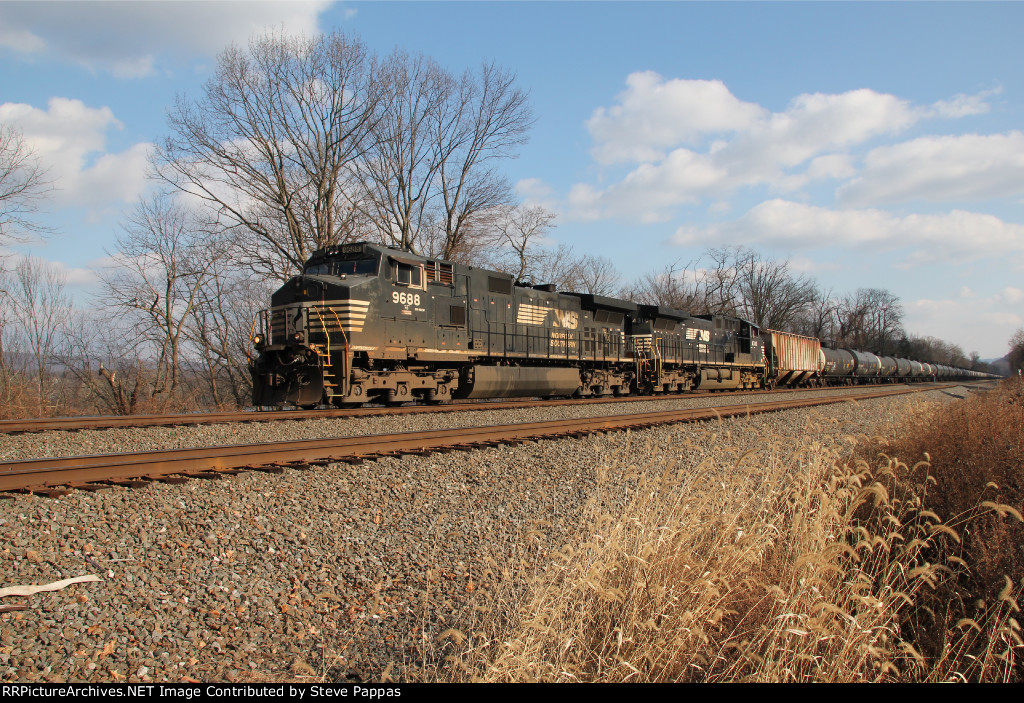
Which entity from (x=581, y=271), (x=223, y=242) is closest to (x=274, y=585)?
(x=223, y=242)

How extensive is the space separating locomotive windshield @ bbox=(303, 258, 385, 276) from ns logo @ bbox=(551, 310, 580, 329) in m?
6.76

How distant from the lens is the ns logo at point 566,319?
1798cm

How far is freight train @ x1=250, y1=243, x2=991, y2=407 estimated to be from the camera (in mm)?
11992

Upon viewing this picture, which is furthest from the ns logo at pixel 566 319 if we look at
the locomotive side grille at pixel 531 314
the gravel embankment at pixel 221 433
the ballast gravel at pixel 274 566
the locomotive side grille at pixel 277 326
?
the ballast gravel at pixel 274 566

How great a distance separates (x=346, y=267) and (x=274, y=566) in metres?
9.77

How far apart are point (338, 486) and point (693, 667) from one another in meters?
3.52

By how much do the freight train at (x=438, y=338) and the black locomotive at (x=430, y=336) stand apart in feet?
0.09

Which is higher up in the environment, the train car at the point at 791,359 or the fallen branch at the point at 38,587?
the train car at the point at 791,359

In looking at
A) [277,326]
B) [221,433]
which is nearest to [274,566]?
[221,433]

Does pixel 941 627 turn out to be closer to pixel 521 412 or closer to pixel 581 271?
pixel 521 412

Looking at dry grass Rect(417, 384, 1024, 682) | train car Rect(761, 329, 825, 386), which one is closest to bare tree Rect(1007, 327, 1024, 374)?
train car Rect(761, 329, 825, 386)

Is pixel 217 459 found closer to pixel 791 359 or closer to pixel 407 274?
pixel 407 274

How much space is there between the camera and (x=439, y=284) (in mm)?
14117

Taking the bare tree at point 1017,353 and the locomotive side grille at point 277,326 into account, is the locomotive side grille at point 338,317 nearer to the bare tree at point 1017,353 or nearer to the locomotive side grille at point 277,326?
the locomotive side grille at point 277,326
